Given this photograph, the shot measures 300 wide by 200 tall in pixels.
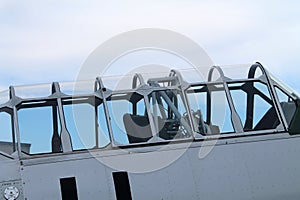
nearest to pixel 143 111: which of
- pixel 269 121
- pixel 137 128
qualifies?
pixel 137 128

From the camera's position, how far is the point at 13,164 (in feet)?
33.6

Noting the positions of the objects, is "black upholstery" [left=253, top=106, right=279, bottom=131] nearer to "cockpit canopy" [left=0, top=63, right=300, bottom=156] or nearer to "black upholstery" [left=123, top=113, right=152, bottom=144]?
"cockpit canopy" [left=0, top=63, right=300, bottom=156]

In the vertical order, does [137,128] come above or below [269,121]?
above

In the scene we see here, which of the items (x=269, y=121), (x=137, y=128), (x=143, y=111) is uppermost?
(x=143, y=111)

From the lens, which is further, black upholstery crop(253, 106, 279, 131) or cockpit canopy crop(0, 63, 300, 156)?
black upholstery crop(253, 106, 279, 131)

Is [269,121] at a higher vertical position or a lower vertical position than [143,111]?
lower

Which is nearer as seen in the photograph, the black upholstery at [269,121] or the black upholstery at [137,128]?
the black upholstery at [137,128]

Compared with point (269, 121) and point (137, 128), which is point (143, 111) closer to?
point (137, 128)

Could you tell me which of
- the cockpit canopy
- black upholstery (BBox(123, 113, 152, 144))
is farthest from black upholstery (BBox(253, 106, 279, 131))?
black upholstery (BBox(123, 113, 152, 144))

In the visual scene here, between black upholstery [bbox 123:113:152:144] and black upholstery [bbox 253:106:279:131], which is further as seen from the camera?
black upholstery [bbox 253:106:279:131]

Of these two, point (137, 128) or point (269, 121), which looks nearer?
point (137, 128)

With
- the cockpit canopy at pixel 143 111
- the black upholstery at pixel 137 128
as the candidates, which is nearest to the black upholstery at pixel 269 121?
the cockpit canopy at pixel 143 111

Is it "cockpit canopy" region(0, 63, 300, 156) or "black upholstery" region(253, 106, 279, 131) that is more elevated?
"cockpit canopy" region(0, 63, 300, 156)

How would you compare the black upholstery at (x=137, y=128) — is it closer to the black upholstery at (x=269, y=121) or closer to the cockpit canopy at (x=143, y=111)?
the cockpit canopy at (x=143, y=111)
